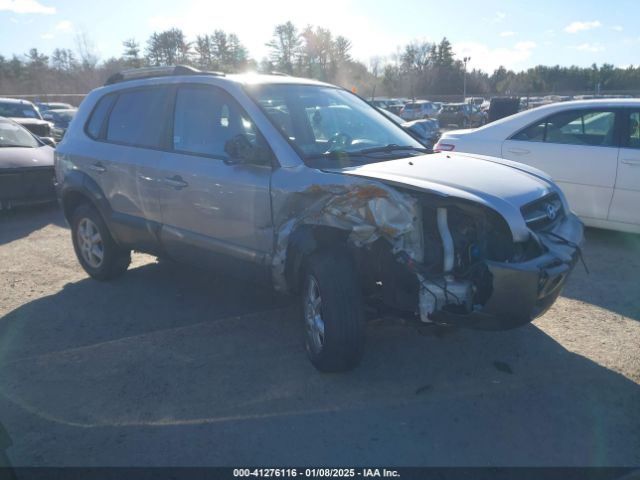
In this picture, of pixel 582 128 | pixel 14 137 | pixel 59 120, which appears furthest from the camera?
pixel 59 120

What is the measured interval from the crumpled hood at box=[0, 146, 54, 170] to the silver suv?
149 inches

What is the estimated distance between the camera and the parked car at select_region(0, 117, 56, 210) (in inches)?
319

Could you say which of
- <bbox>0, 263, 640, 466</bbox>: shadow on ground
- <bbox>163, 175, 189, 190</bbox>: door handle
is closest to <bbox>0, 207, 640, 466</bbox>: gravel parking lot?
<bbox>0, 263, 640, 466</bbox>: shadow on ground

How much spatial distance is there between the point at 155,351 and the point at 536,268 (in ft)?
8.88

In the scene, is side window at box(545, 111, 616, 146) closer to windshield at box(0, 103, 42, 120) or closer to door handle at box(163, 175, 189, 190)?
door handle at box(163, 175, 189, 190)

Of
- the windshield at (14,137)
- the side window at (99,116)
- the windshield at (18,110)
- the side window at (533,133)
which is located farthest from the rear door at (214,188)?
the windshield at (18,110)

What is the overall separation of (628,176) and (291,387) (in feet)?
14.7

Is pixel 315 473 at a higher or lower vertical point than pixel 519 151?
lower

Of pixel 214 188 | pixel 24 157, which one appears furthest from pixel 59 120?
pixel 214 188

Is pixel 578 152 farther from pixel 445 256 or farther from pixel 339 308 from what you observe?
pixel 339 308

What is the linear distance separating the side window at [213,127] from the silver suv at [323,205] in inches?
0.5

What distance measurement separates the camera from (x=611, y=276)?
5.15 meters

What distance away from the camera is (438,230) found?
3.17 meters

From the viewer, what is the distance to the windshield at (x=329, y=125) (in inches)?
152
